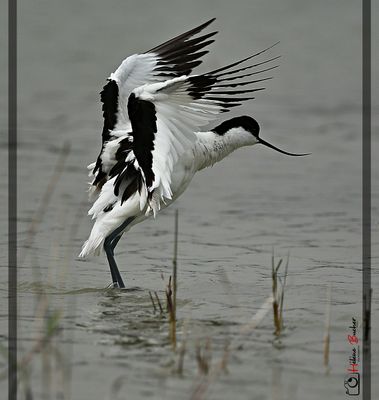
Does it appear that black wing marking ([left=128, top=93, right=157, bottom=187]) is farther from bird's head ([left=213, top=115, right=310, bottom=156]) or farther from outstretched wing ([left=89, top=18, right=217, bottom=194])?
bird's head ([left=213, top=115, right=310, bottom=156])

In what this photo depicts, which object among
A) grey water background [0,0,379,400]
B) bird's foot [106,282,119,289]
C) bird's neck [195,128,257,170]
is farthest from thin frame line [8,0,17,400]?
bird's neck [195,128,257,170]

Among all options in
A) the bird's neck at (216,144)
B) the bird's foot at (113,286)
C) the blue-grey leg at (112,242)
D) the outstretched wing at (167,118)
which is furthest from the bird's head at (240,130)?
the bird's foot at (113,286)

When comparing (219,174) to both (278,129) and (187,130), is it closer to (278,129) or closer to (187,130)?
(278,129)

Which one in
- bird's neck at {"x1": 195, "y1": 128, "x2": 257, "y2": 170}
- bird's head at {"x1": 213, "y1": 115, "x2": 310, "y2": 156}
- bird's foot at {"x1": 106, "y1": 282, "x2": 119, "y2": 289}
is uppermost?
bird's head at {"x1": 213, "y1": 115, "x2": 310, "y2": 156}

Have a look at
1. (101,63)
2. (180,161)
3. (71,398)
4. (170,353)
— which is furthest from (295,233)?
(101,63)

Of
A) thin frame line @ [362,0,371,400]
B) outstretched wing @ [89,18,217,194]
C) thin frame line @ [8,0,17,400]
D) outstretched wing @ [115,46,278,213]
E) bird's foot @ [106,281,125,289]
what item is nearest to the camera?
thin frame line @ [8,0,17,400]

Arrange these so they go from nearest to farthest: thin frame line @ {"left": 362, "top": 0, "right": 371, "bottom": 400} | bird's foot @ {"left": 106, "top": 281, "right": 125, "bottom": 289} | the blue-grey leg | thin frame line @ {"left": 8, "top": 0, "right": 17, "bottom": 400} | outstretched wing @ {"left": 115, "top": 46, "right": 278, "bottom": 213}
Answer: thin frame line @ {"left": 8, "top": 0, "right": 17, "bottom": 400} → thin frame line @ {"left": 362, "top": 0, "right": 371, "bottom": 400} → outstretched wing @ {"left": 115, "top": 46, "right": 278, "bottom": 213} → bird's foot @ {"left": 106, "top": 281, "right": 125, "bottom": 289} → the blue-grey leg

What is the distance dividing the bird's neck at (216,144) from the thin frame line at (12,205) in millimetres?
1406

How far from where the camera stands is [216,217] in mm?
9289

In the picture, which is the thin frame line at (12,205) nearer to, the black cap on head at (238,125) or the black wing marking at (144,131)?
the black wing marking at (144,131)

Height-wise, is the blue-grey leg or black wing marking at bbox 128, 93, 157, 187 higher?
black wing marking at bbox 128, 93, 157, 187

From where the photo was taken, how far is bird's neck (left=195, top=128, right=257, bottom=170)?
25.0ft

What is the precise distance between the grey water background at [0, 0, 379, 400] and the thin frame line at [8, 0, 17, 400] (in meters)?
0.06

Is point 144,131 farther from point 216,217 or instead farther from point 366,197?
point 366,197
